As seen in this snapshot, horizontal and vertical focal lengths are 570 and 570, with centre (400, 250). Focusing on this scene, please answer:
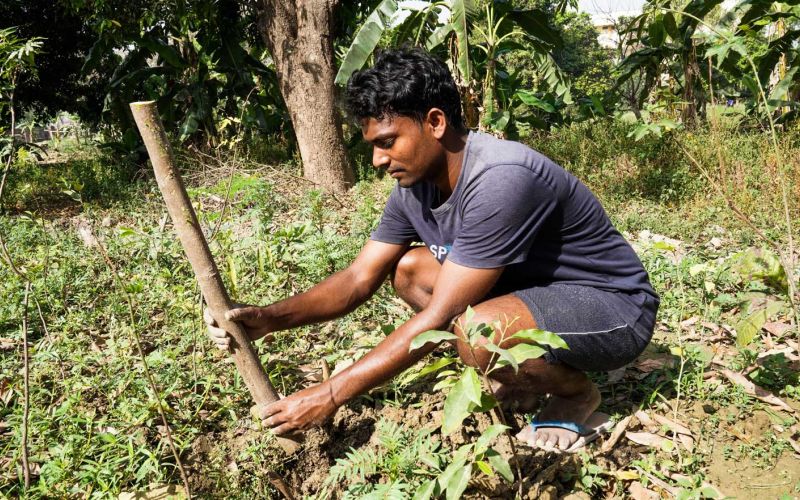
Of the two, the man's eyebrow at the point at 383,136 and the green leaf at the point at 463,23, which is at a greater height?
the green leaf at the point at 463,23

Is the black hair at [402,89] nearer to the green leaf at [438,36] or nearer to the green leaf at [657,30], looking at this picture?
the green leaf at [438,36]

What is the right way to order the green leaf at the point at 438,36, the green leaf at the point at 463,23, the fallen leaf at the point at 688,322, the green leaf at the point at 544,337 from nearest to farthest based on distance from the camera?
the green leaf at the point at 544,337, the fallen leaf at the point at 688,322, the green leaf at the point at 463,23, the green leaf at the point at 438,36

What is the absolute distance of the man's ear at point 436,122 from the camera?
184 centimetres

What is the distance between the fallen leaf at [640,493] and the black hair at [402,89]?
133 cm

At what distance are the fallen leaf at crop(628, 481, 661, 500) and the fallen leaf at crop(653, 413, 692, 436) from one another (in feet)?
1.04

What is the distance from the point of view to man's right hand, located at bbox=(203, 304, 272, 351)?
5.75 feet

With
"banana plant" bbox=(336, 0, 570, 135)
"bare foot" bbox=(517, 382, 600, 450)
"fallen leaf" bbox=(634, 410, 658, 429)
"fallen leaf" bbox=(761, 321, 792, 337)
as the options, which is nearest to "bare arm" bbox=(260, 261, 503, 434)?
"bare foot" bbox=(517, 382, 600, 450)

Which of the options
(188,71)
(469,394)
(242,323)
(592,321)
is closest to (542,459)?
(592,321)

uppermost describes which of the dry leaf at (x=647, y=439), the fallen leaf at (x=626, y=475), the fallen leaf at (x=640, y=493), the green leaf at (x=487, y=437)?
the green leaf at (x=487, y=437)

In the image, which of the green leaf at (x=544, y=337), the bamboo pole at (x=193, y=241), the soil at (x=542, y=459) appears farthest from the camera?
the soil at (x=542, y=459)

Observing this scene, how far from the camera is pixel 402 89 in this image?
5.82ft

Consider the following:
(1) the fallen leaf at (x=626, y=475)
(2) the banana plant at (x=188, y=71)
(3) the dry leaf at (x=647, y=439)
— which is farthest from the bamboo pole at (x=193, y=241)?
(2) the banana plant at (x=188, y=71)

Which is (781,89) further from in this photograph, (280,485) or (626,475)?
(280,485)

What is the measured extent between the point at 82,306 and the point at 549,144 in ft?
15.4
